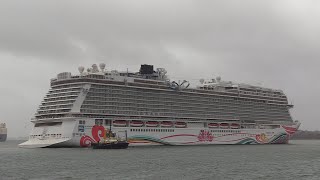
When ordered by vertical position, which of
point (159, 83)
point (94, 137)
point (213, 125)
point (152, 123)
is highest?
point (159, 83)

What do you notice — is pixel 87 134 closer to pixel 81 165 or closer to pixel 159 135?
pixel 159 135

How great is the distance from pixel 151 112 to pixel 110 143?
713 inches

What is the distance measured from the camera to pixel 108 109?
98.4 meters

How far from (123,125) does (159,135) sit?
9.44 m

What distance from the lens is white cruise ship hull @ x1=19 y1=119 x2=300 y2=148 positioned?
90.6 metres

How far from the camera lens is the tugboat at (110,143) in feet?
299

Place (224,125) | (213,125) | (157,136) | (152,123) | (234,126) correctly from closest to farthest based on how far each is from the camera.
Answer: (157,136) → (152,123) → (213,125) → (224,125) → (234,126)

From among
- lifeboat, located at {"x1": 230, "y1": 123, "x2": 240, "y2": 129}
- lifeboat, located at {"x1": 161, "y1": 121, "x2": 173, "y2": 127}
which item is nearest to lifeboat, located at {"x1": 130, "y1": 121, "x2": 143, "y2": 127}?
lifeboat, located at {"x1": 161, "y1": 121, "x2": 173, "y2": 127}

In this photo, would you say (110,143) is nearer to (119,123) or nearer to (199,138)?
(119,123)

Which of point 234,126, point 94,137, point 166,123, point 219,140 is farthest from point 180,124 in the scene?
point 94,137

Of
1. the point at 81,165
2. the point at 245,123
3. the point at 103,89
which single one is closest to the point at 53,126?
the point at 103,89

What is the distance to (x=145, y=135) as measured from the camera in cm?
10119

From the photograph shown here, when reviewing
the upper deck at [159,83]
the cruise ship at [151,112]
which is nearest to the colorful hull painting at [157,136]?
the cruise ship at [151,112]

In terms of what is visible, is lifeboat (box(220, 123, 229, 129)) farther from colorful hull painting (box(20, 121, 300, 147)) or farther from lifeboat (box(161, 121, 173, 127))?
lifeboat (box(161, 121, 173, 127))
